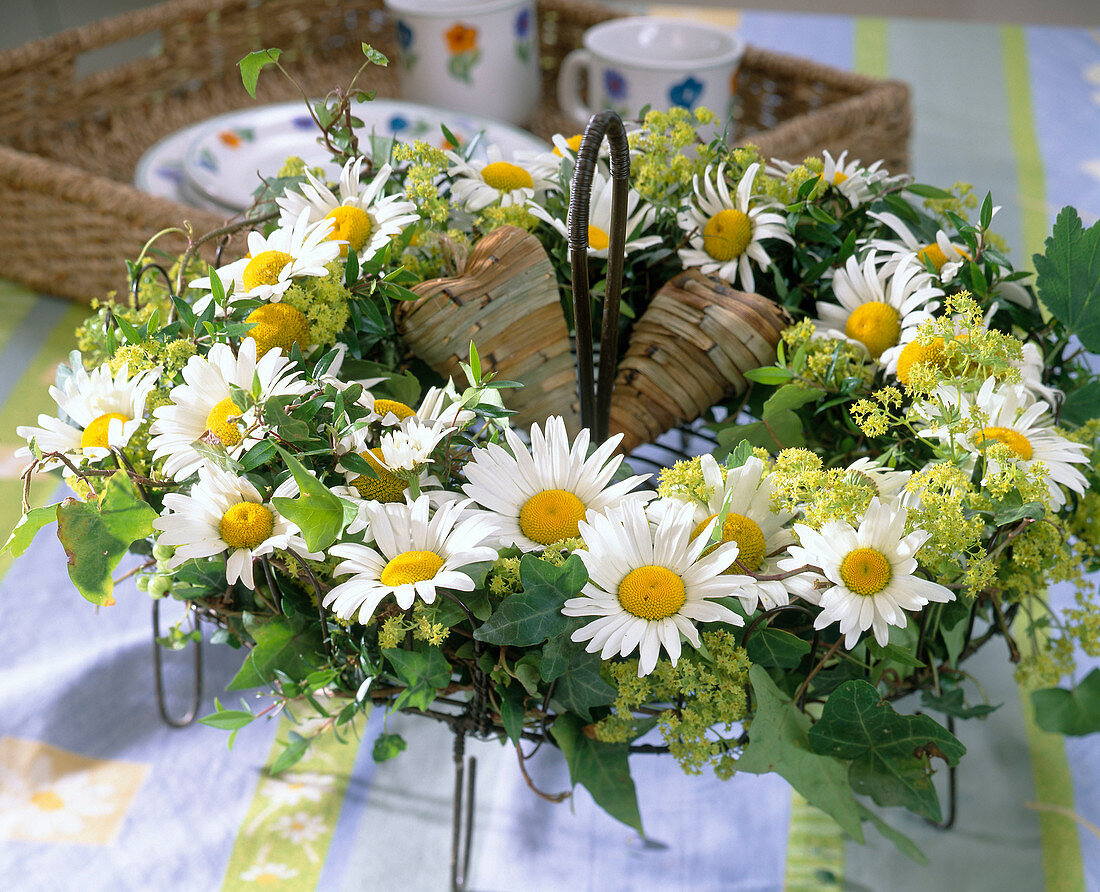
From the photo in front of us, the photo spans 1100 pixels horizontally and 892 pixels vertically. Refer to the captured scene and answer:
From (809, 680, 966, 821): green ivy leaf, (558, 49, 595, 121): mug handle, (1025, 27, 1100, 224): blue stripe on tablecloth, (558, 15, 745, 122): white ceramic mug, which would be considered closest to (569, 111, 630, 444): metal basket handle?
(809, 680, 966, 821): green ivy leaf

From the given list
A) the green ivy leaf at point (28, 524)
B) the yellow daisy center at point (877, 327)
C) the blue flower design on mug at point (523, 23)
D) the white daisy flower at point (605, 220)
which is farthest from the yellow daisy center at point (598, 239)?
the blue flower design on mug at point (523, 23)

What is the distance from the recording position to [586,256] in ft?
0.97

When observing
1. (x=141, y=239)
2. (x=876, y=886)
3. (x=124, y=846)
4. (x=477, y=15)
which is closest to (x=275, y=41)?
(x=477, y=15)

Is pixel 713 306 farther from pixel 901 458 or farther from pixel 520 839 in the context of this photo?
A: pixel 520 839

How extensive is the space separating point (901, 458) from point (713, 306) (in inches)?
3.5

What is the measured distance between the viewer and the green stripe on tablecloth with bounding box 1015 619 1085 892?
0.44 metres

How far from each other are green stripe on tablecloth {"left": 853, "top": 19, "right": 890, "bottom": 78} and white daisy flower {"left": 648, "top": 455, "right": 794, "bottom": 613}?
0.86 meters

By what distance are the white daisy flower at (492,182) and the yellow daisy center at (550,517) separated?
13 cm

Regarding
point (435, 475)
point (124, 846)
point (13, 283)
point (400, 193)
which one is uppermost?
point (13, 283)

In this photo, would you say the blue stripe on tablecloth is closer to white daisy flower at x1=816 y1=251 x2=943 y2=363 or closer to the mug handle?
the mug handle

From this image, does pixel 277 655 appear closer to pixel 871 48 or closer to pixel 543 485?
pixel 543 485

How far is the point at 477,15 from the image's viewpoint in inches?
28.3

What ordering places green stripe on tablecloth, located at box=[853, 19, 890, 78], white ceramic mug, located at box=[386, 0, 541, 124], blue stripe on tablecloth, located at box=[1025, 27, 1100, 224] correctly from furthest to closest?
1. green stripe on tablecloth, located at box=[853, 19, 890, 78]
2. blue stripe on tablecloth, located at box=[1025, 27, 1100, 224]
3. white ceramic mug, located at box=[386, 0, 541, 124]

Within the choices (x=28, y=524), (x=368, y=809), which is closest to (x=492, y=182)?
(x=28, y=524)
